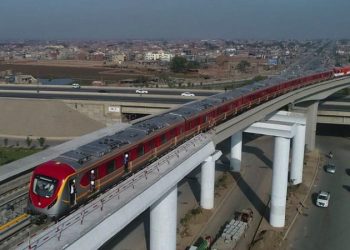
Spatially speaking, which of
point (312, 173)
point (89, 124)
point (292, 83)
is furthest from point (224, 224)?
point (89, 124)

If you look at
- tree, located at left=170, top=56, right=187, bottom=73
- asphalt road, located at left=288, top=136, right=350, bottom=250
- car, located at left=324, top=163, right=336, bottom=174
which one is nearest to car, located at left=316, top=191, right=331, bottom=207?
asphalt road, located at left=288, top=136, right=350, bottom=250

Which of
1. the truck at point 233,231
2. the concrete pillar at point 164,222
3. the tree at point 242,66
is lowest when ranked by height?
the truck at point 233,231

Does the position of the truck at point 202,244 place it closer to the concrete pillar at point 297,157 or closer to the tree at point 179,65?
the concrete pillar at point 297,157

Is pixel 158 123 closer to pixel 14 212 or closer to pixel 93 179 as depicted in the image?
pixel 93 179

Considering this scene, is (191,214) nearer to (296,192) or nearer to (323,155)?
(296,192)

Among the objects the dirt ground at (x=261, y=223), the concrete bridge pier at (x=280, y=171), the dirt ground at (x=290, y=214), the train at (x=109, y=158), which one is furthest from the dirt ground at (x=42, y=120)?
the concrete bridge pier at (x=280, y=171)

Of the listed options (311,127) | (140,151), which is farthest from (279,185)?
(311,127)

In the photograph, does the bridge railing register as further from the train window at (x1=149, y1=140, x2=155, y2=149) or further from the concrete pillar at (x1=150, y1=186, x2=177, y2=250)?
the concrete pillar at (x1=150, y1=186, x2=177, y2=250)
